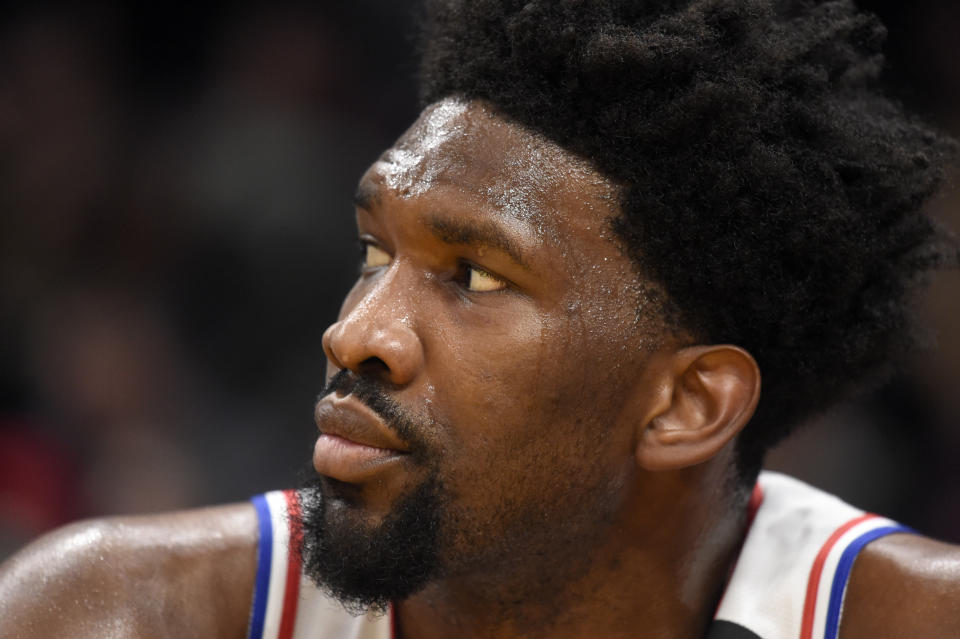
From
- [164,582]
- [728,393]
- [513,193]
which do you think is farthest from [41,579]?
[728,393]

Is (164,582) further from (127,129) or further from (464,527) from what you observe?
(127,129)

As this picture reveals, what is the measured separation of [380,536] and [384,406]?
24cm

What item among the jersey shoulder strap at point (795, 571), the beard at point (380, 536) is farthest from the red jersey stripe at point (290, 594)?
the jersey shoulder strap at point (795, 571)

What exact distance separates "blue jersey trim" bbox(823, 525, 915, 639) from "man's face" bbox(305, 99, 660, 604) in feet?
1.86

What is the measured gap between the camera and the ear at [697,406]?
2297mm

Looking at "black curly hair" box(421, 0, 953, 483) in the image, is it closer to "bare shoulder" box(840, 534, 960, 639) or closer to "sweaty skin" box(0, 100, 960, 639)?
"sweaty skin" box(0, 100, 960, 639)

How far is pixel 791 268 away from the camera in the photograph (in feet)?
7.71

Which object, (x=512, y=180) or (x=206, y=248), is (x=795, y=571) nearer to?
(x=512, y=180)

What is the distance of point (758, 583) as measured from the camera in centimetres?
250

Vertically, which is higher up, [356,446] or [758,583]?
[356,446]

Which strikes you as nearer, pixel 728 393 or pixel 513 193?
pixel 513 193

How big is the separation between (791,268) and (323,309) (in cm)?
309

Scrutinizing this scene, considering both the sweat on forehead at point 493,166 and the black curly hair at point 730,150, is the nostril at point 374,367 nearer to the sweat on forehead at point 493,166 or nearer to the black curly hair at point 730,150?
the sweat on forehead at point 493,166

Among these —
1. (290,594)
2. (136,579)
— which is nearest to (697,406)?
(290,594)
